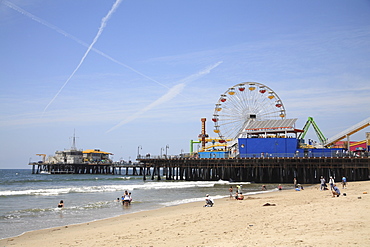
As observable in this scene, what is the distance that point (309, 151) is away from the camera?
42156 mm

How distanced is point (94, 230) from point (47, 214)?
6783 mm

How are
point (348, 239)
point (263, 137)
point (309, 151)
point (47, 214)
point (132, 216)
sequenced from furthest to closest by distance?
1. point (263, 137)
2. point (309, 151)
3. point (47, 214)
4. point (132, 216)
5. point (348, 239)

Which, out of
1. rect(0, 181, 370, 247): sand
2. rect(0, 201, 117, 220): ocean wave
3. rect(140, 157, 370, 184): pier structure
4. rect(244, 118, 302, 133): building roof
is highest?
rect(244, 118, 302, 133): building roof

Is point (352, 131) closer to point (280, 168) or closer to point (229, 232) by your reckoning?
point (280, 168)

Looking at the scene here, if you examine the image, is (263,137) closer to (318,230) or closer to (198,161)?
(198,161)

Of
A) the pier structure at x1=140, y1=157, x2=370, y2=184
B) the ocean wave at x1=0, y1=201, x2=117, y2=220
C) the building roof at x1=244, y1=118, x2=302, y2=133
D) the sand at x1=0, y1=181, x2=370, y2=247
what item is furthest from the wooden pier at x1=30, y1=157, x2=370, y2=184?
the sand at x1=0, y1=181, x2=370, y2=247

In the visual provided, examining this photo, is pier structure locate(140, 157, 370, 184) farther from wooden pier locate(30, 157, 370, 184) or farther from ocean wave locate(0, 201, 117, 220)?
ocean wave locate(0, 201, 117, 220)

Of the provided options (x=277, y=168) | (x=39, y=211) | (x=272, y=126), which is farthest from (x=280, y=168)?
(x=39, y=211)

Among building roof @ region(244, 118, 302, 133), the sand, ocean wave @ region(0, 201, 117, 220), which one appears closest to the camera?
the sand

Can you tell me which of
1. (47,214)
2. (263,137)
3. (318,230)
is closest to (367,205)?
(318,230)

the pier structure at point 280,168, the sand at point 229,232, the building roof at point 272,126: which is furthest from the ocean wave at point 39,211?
the building roof at point 272,126

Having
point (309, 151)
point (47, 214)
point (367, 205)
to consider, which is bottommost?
point (47, 214)

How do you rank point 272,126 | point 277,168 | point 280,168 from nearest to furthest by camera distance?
1. point 280,168
2. point 277,168
3. point 272,126

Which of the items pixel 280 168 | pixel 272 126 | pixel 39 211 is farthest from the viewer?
pixel 272 126
